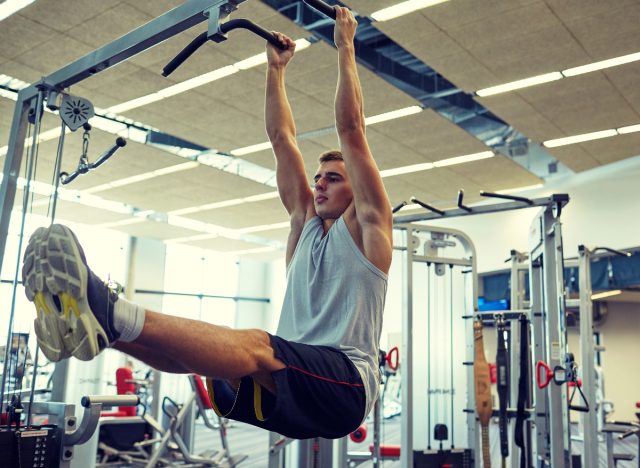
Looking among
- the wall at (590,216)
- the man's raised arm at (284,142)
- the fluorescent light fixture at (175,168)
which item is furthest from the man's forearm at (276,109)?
the wall at (590,216)

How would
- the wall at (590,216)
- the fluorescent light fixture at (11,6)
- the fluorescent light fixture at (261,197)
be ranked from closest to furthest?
1. the fluorescent light fixture at (11,6)
2. the wall at (590,216)
3. the fluorescent light fixture at (261,197)

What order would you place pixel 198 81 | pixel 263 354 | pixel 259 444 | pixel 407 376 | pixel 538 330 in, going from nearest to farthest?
1. pixel 263 354
2. pixel 538 330
3. pixel 407 376
4. pixel 198 81
5. pixel 259 444

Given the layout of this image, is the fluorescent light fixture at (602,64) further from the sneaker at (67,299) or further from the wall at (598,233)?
the sneaker at (67,299)

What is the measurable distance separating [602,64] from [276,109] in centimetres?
400

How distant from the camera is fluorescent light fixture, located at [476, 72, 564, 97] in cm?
534

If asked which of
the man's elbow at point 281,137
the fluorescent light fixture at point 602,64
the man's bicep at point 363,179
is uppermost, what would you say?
the fluorescent light fixture at point 602,64

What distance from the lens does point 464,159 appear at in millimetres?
7445

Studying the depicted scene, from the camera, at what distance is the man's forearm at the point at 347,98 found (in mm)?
1763

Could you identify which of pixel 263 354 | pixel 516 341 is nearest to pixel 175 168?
pixel 516 341

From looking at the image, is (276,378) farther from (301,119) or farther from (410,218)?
(301,119)

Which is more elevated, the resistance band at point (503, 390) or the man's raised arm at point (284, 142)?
the man's raised arm at point (284, 142)

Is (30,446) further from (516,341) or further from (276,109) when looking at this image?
(516,341)

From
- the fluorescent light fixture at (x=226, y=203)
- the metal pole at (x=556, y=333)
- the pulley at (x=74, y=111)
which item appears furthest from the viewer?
the fluorescent light fixture at (x=226, y=203)

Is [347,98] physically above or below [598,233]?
below
